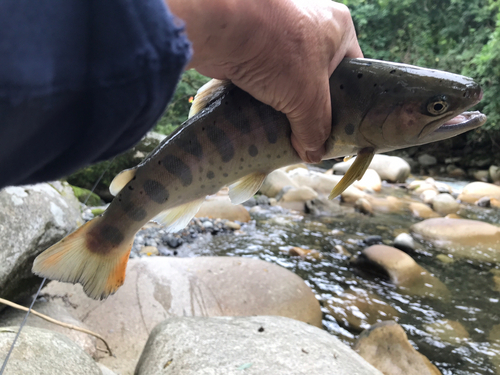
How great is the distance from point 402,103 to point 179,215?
1102 millimetres

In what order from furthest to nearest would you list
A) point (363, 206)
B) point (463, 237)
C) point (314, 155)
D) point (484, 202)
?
1. point (484, 202)
2. point (363, 206)
3. point (463, 237)
4. point (314, 155)

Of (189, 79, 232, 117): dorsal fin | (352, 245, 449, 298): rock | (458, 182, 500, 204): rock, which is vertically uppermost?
(189, 79, 232, 117): dorsal fin

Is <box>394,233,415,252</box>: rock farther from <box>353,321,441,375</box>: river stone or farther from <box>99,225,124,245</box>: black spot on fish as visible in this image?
<box>99,225,124,245</box>: black spot on fish

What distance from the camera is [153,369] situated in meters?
2.53

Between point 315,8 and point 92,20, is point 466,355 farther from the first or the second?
point 92,20

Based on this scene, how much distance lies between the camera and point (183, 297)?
172 inches

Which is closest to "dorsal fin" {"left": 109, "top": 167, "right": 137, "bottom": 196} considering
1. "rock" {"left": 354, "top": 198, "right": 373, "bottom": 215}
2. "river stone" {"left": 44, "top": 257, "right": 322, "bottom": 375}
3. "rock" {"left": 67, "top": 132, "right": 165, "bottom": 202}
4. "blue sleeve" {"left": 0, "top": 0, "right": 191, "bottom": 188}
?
"blue sleeve" {"left": 0, "top": 0, "right": 191, "bottom": 188}

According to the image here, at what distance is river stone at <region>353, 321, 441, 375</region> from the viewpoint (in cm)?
365

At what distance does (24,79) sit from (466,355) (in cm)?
502

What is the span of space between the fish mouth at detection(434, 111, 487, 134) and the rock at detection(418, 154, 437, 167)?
1863 centimetres

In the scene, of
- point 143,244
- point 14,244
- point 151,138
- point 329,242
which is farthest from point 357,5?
point 14,244

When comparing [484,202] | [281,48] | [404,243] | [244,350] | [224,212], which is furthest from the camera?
[484,202]

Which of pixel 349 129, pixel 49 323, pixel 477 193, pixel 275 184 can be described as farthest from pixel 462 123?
pixel 477 193

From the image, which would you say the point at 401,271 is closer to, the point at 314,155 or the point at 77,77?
the point at 314,155
